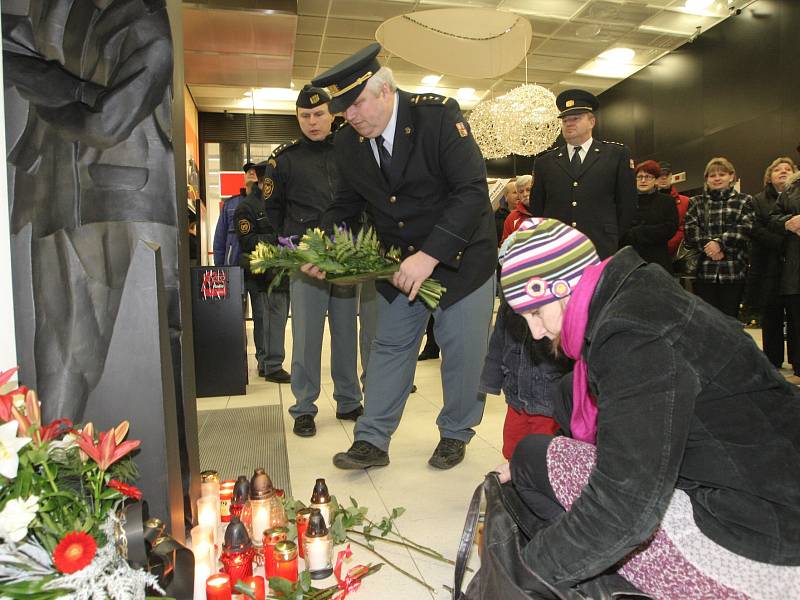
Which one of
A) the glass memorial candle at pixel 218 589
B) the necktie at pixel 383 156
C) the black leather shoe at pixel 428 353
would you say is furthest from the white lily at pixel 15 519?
the black leather shoe at pixel 428 353

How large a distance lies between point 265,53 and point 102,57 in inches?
240

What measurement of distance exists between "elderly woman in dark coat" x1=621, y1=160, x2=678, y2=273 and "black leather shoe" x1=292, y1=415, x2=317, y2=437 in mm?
2432

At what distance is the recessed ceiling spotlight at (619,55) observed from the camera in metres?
8.59

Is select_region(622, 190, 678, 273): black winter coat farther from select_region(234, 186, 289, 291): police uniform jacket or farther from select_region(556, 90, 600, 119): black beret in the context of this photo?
select_region(234, 186, 289, 291): police uniform jacket

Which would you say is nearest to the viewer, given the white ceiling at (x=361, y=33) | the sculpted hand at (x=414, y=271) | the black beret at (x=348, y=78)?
the black beret at (x=348, y=78)

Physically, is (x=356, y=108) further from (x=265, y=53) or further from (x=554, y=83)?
(x=554, y=83)

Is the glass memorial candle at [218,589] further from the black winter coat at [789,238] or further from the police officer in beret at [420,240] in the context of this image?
the black winter coat at [789,238]

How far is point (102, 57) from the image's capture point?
161 cm

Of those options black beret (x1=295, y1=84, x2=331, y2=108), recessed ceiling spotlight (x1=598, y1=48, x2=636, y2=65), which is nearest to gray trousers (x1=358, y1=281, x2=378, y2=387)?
black beret (x1=295, y1=84, x2=331, y2=108)

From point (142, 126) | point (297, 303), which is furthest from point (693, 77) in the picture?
point (142, 126)

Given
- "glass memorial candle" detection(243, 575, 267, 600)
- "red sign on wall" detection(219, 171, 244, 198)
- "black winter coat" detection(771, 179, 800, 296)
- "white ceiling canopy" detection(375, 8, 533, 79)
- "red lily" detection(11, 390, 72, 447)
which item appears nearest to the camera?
"red lily" detection(11, 390, 72, 447)

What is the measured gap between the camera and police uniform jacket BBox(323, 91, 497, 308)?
2279mm

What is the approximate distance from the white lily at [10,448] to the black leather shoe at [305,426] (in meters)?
2.11

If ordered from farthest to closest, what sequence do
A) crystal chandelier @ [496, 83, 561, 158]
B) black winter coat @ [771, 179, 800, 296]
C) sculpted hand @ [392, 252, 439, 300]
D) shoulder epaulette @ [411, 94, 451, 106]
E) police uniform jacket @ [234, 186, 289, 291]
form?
crystal chandelier @ [496, 83, 561, 158] → police uniform jacket @ [234, 186, 289, 291] → black winter coat @ [771, 179, 800, 296] → shoulder epaulette @ [411, 94, 451, 106] → sculpted hand @ [392, 252, 439, 300]
